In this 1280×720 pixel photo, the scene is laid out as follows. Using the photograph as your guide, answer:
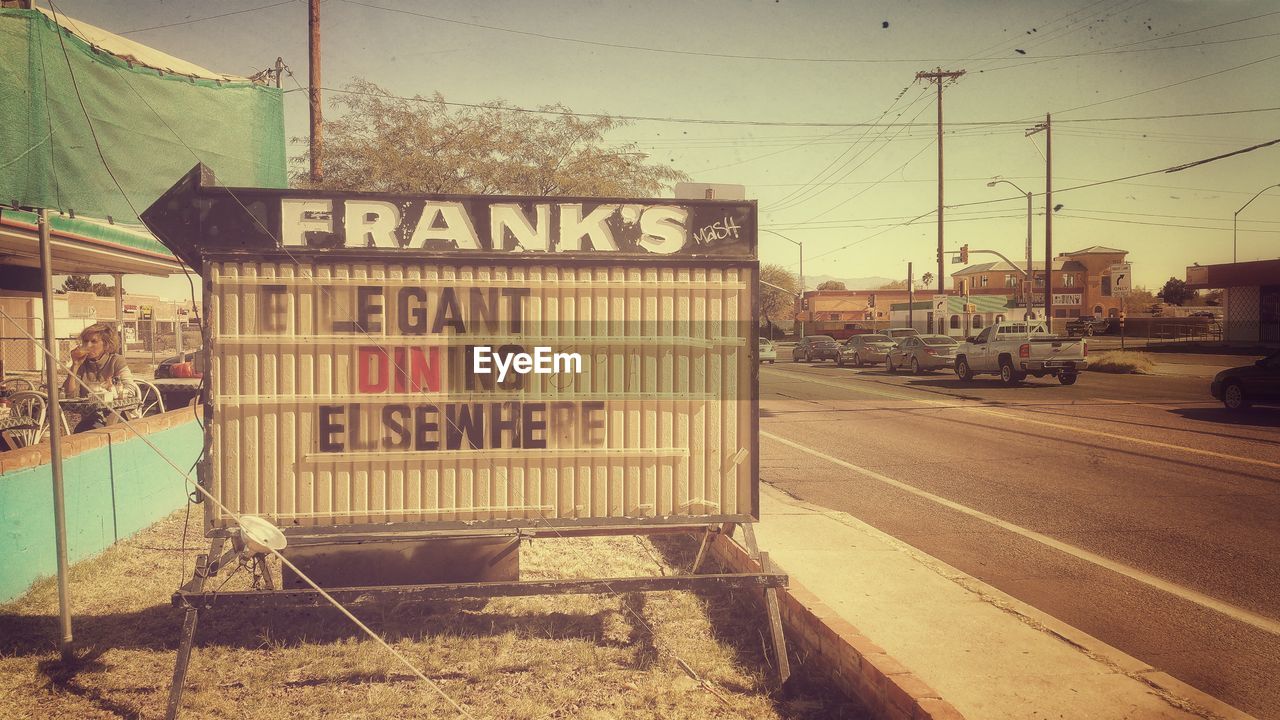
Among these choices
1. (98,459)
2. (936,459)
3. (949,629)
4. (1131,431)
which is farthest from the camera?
(1131,431)

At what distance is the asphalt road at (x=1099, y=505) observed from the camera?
15.7 ft

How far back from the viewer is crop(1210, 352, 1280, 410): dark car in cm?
1505

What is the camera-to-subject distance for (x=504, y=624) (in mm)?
4887

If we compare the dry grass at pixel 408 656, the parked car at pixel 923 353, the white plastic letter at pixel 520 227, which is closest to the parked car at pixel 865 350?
the parked car at pixel 923 353

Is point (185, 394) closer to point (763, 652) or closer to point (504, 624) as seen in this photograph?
point (504, 624)

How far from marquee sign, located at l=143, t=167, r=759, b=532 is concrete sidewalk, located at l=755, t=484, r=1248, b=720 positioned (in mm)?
1226

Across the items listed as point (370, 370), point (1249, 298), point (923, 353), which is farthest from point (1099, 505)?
point (1249, 298)

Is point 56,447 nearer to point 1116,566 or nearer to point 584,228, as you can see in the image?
point 584,228

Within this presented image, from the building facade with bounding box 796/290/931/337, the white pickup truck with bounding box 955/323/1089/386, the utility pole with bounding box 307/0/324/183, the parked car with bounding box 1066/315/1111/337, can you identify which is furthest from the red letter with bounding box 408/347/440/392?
the building facade with bounding box 796/290/931/337

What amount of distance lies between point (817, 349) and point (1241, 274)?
2457 cm

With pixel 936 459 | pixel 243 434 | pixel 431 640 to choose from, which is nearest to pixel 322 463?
pixel 243 434

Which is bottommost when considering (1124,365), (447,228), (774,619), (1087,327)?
(774,619)

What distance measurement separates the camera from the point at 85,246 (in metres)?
8.55

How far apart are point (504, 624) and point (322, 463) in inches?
64.9
